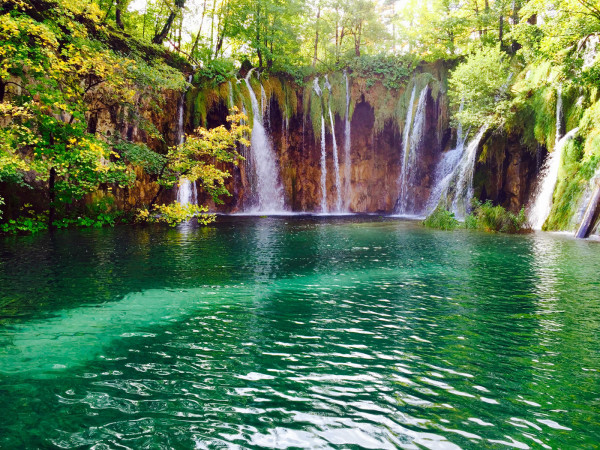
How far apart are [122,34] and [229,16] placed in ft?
35.0

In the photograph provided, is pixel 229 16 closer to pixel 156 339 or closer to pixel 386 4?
pixel 386 4

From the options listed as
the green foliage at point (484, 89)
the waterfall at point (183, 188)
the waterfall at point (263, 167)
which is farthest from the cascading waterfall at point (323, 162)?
the green foliage at point (484, 89)

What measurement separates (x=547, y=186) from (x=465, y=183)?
4733mm

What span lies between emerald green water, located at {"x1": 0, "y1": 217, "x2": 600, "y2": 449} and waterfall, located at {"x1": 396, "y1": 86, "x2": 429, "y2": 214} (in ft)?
72.3

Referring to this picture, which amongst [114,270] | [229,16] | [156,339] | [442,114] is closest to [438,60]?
[442,114]

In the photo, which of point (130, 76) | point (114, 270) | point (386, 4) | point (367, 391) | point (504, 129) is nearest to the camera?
point (367, 391)

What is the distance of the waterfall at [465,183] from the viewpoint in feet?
73.5

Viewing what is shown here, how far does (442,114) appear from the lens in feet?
96.3

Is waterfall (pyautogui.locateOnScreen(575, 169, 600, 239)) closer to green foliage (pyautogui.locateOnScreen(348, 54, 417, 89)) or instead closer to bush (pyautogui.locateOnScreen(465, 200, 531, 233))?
bush (pyautogui.locateOnScreen(465, 200, 531, 233))

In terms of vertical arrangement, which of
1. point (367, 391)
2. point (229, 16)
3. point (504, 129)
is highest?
point (229, 16)

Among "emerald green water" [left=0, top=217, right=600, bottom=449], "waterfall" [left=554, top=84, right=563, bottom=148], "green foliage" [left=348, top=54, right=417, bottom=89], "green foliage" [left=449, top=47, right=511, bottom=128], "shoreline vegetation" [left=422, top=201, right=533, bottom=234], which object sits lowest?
"emerald green water" [left=0, top=217, right=600, bottom=449]

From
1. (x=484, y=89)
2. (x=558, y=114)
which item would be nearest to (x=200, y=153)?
(x=484, y=89)

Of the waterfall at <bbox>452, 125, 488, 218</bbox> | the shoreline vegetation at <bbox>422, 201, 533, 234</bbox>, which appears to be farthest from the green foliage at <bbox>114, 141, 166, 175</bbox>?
the waterfall at <bbox>452, 125, 488, 218</bbox>

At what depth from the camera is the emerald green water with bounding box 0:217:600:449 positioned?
9.50 ft
